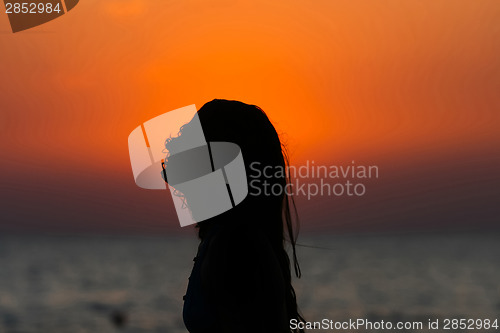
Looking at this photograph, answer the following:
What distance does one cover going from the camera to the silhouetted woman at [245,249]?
5.53ft

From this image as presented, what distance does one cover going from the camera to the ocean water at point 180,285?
13977 millimetres

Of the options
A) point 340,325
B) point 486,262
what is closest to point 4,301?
point 340,325

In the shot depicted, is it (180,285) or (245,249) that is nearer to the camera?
(245,249)

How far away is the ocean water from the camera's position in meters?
14.0

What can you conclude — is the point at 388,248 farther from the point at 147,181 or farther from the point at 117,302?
the point at 147,181

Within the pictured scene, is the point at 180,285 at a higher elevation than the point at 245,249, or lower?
lower

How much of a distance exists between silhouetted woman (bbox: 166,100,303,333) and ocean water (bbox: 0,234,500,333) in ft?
9.11

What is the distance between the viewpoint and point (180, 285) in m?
20.1

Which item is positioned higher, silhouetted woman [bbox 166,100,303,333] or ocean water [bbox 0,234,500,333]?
silhouetted woman [bbox 166,100,303,333]

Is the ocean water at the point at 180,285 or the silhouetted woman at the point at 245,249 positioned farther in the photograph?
the ocean water at the point at 180,285

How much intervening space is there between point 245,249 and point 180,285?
18.9 m

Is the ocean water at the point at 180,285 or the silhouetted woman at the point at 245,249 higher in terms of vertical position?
the silhouetted woman at the point at 245,249

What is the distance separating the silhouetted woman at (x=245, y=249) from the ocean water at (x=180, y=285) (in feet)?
9.11

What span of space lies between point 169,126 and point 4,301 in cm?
1714
